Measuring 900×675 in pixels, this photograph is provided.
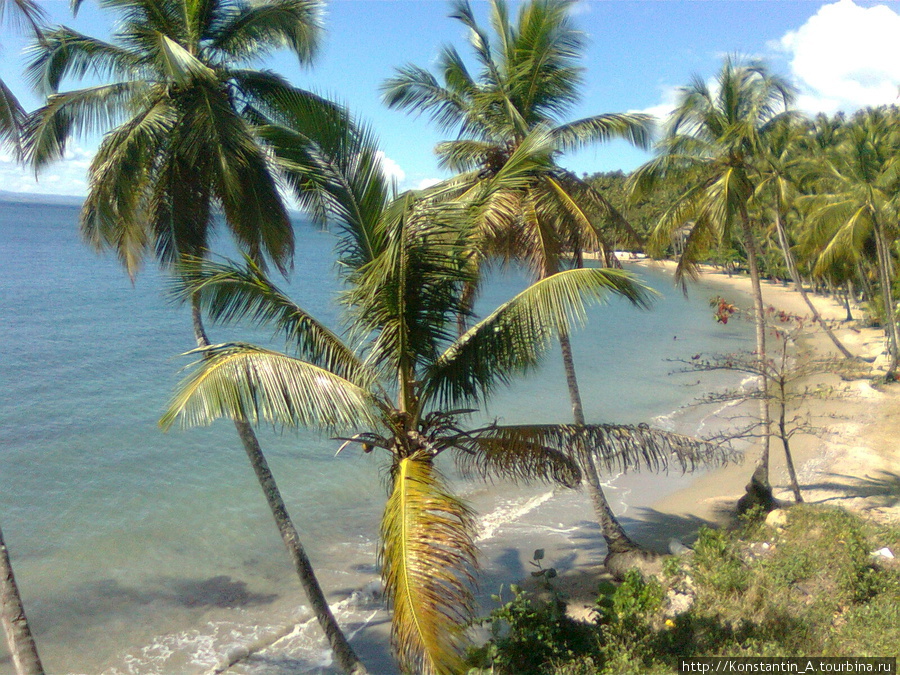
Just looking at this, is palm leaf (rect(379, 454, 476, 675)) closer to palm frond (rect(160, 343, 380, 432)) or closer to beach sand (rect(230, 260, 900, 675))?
palm frond (rect(160, 343, 380, 432))

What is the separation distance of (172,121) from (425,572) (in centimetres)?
573

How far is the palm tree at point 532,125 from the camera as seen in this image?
9438 millimetres

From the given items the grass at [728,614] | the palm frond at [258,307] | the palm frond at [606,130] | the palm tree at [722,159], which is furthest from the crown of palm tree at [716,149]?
the palm frond at [258,307]

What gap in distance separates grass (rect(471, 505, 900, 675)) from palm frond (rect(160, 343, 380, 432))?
Answer: 106 inches

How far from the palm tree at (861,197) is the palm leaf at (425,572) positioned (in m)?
18.3

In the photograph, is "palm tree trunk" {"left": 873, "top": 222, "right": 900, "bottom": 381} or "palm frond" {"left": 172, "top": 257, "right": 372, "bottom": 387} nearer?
"palm frond" {"left": 172, "top": 257, "right": 372, "bottom": 387}

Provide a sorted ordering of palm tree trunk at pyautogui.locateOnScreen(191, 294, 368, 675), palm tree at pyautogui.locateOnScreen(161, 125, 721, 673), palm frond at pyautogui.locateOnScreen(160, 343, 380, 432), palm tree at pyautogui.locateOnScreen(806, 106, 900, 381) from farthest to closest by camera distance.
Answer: palm tree at pyautogui.locateOnScreen(806, 106, 900, 381) < palm tree trunk at pyautogui.locateOnScreen(191, 294, 368, 675) < palm tree at pyautogui.locateOnScreen(161, 125, 721, 673) < palm frond at pyautogui.locateOnScreen(160, 343, 380, 432)

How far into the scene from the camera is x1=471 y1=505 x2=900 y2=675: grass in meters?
6.49

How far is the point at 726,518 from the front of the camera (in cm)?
1249

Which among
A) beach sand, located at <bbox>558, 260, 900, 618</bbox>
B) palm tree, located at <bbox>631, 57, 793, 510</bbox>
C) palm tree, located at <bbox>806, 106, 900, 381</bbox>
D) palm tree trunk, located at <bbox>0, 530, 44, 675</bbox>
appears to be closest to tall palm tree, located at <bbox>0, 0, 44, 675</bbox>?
palm tree trunk, located at <bbox>0, 530, 44, 675</bbox>

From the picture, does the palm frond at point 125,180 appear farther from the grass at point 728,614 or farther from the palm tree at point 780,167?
the palm tree at point 780,167

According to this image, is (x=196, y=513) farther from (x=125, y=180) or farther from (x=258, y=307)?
(x=258, y=307)

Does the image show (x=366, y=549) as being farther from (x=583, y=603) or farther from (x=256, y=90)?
(x=256, y=90)

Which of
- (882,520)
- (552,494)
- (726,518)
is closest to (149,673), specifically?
(552,494)
